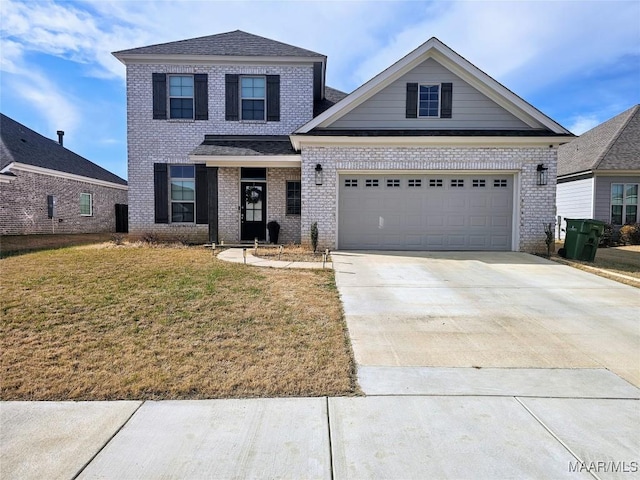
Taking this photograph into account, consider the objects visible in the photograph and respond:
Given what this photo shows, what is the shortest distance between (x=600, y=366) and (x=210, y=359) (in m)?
4.09

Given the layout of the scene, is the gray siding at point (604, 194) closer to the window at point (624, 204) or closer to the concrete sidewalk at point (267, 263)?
the window at point (624, 204)

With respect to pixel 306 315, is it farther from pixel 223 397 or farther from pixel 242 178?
pixel 242 178

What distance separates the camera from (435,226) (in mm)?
11984

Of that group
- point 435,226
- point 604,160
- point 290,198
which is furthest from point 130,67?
point 604,160

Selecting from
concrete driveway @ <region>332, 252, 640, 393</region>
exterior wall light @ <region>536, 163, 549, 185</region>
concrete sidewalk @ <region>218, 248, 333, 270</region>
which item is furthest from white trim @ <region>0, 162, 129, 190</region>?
exterior wall light @ <region>536, 163, 549, 185</region>

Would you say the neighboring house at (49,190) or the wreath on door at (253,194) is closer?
the wreath on door at (253,194)

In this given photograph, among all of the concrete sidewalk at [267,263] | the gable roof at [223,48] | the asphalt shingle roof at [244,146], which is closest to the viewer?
the concrete sidewalk at [267,263]

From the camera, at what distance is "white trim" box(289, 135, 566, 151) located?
11391 millimetres

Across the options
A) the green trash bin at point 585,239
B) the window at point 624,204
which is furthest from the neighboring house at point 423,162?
the window at point 624,204

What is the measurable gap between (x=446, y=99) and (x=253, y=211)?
24.0 feet

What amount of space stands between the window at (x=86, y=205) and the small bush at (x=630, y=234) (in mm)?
25370

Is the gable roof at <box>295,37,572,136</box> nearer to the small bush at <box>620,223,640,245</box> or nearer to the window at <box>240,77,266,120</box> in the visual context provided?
the window at <box>240,77,266,120</box>

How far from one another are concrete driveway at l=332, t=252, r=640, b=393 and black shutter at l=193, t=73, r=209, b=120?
8.50 m

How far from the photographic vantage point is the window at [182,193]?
14.4m
